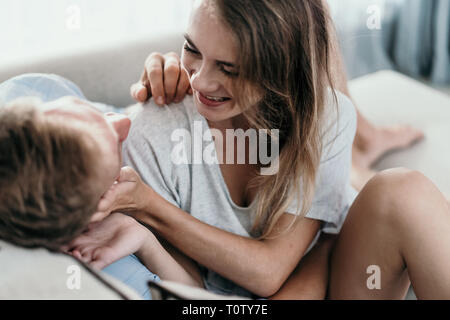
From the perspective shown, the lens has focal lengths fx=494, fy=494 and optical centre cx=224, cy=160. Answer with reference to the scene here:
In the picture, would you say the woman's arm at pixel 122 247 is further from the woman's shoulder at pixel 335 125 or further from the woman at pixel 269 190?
the woman's shoulder at pixel 335 125

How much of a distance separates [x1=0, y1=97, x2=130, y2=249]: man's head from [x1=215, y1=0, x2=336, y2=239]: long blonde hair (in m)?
0.28

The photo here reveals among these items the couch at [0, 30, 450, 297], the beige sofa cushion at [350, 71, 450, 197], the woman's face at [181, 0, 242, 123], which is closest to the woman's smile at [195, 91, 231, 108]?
the woman's face at [181, 0, 242, 123]

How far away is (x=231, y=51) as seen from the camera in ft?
2.60

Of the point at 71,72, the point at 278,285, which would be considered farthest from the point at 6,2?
the point at 278,285

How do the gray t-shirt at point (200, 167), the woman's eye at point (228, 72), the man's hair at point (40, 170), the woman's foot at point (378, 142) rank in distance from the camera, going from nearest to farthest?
the man's hair at point (40, 170)
the woman's eye at point (228, 72)
the gray t-shirt at point (200, 167)
the woman's foot at point (378, 142)

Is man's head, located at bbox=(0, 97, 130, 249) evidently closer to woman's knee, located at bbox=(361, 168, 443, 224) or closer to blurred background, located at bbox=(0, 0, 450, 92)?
woman's knee, located at bbox=(361, 168, 443, 224)

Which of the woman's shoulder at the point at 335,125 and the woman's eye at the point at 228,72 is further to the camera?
the woman's shoulder at the point at 335,125

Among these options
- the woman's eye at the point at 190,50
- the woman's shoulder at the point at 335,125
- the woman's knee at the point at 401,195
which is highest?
the woman's eye at the point at 190,50

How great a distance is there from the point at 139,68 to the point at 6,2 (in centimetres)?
45

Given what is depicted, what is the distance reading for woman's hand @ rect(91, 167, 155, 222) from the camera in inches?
29.3

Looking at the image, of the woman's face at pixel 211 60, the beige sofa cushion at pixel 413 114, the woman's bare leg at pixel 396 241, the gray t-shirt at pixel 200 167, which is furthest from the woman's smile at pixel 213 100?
the beige sofa cushion at pixel 413 114

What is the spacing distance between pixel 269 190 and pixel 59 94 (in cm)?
44

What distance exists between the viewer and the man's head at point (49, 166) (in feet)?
1.95
